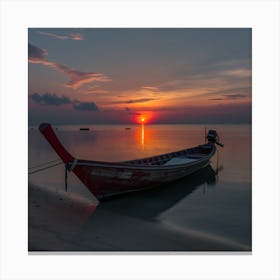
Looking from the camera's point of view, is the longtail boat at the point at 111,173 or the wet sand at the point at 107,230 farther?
the longtail boat at the point at 111,173

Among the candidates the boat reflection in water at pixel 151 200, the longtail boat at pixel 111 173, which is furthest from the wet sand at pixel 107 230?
the longtail boat at pixel 111 173

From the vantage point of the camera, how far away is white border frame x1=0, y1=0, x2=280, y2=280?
13.8 feet

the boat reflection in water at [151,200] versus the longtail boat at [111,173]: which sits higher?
the longtail boat at [111,173]

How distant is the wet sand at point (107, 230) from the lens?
4.22m

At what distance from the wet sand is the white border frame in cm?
17
